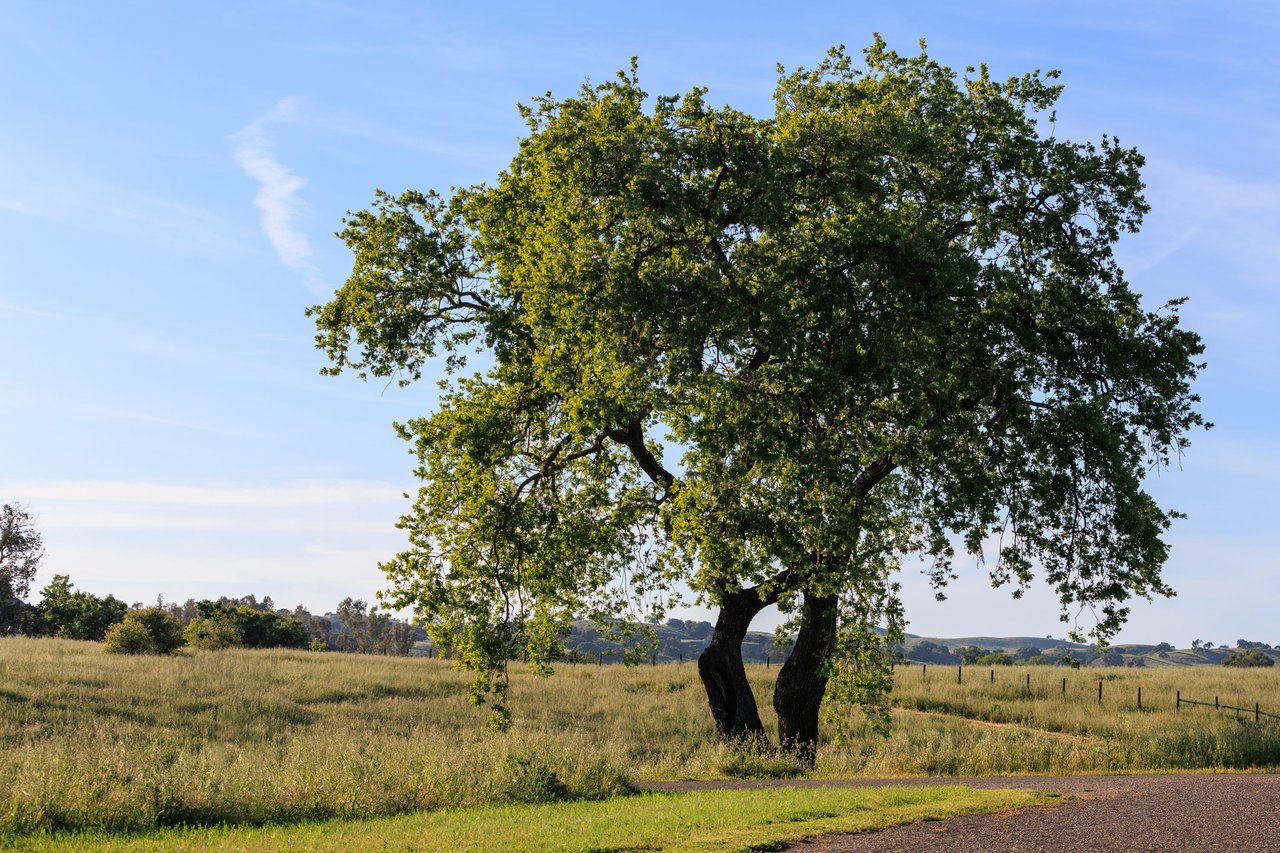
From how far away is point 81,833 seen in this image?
497 inches

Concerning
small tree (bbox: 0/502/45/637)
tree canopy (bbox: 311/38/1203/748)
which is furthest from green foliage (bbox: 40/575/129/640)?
tree canopy (bbox: 311/38/1203/748)

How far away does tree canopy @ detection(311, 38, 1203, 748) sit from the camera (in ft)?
63.7

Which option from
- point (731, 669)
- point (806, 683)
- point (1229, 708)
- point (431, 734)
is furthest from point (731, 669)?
point (1229, 708)

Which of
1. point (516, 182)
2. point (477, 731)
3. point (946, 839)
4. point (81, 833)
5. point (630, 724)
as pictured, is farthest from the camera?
point (630, 724)

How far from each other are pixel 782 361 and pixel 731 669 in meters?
8.15

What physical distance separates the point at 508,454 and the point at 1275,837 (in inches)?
606

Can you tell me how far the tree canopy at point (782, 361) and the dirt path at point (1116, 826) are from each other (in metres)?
6.41

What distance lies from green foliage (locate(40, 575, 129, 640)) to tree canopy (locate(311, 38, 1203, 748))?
57.2m

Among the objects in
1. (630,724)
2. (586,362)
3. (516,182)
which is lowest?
(630,724)

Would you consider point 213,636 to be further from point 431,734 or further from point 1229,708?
point 1229,708

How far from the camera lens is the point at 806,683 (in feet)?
76.2

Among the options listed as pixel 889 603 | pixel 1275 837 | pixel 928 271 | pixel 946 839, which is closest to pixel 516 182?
pixel 928 271

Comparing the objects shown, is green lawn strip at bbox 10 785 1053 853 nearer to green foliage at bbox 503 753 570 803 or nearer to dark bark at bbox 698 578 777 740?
green foliage at bbox 503 753 570 803

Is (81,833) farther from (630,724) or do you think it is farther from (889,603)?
(630,724)
